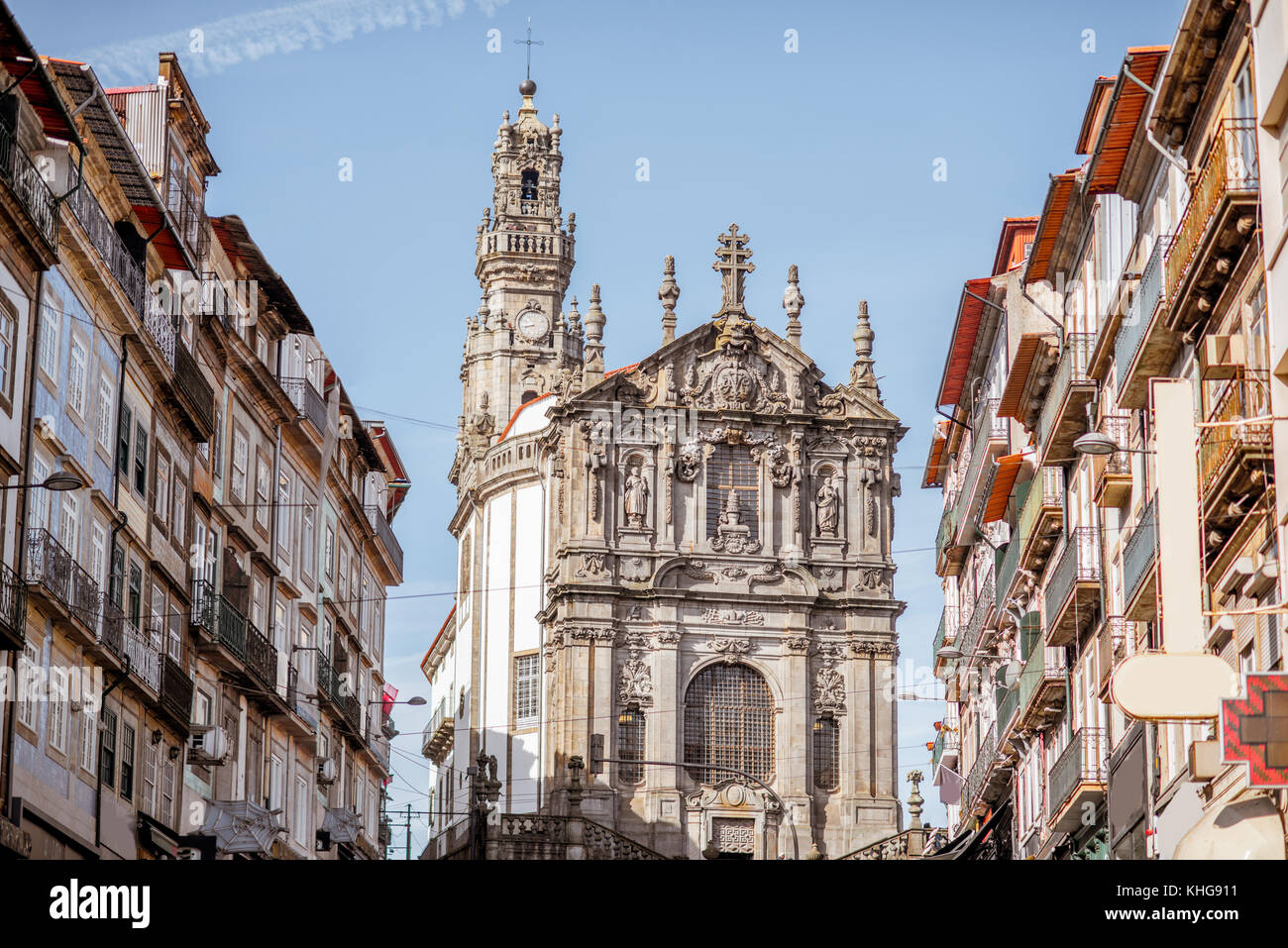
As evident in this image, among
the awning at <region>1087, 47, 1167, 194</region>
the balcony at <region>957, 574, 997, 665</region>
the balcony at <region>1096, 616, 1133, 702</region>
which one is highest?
the awning at <region>1087, 47, 1167, 194</region>

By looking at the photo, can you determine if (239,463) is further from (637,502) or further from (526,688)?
(526,688)

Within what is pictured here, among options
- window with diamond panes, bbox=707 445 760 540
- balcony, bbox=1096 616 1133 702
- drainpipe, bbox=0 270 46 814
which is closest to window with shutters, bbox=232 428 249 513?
drainpipe, bbox=0 270 46 814

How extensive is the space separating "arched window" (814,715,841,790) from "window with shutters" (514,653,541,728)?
9.73 metres

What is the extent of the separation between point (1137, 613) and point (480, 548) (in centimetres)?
5447

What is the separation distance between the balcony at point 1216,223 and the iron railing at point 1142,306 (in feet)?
5.18

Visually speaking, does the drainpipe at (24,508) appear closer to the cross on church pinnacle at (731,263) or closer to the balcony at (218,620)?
Result: the balcony at (218,620)

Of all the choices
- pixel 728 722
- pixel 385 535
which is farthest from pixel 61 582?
pixel 728 722

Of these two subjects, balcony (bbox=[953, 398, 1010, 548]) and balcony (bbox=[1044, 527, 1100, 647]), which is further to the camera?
balcony (bbox=[953, 398, 1010, 548])

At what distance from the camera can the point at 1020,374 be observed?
5088 centimetres

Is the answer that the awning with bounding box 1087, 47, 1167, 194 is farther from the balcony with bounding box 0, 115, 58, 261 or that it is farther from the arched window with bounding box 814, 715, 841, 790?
the arched window with bounding box 814, 715, 841, 790

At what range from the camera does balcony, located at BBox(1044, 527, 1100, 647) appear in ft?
147

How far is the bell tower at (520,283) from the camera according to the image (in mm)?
106625

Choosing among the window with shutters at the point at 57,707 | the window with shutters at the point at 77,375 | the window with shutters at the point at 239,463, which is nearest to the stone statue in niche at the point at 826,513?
the window with shutters at the point at 239,463

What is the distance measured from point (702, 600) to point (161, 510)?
39.1 m
